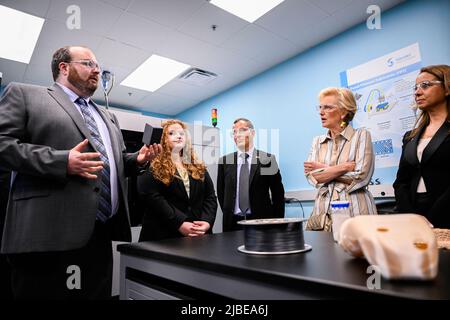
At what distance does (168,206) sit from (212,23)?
2.46m

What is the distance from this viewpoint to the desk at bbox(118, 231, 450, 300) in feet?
1.51

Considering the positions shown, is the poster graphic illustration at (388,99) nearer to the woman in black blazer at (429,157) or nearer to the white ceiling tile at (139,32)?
the woman in black blazer at (429,157)

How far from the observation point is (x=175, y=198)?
1843 mm

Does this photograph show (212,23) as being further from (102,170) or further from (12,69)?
(12,69)


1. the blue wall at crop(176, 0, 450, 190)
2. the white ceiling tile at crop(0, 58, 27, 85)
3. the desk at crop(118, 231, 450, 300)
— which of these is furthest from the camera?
the white ceiling tile at crop(0, 58, 27, 85)

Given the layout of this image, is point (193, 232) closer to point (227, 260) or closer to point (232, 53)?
point (227, 260)

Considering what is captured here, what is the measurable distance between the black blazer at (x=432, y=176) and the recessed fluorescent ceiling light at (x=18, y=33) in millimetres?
3828

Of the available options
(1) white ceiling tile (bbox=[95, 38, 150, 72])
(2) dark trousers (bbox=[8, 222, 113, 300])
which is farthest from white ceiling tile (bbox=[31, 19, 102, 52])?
(2) dark trousers (bbox=[8, 222, 113, 300])

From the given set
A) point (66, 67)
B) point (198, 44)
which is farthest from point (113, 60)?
point (66, 67)

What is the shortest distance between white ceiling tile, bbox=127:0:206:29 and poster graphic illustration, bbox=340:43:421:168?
2051mm

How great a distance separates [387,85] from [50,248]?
3355mm

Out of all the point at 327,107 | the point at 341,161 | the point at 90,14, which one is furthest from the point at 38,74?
the point at 341,161

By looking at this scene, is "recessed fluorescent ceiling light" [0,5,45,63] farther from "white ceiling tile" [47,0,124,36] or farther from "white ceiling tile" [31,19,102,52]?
"white ceiling tile" [47,0,124,36]

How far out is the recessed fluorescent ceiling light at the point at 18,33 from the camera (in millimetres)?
3085
